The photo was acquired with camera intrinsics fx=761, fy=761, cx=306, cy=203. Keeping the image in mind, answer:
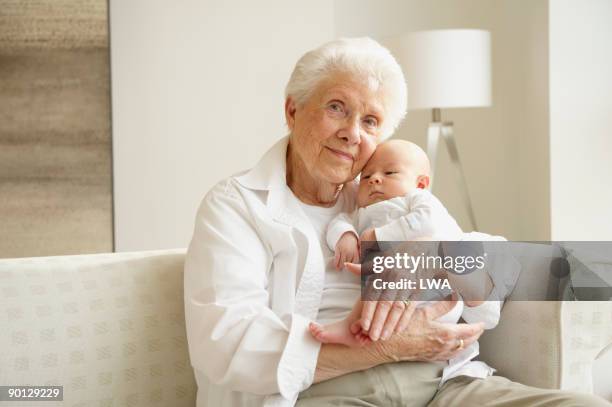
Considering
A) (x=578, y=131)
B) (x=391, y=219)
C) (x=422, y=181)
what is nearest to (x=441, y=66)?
(x=578, y=131)

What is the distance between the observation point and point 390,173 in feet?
5.78

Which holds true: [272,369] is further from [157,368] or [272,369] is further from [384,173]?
[384,173]

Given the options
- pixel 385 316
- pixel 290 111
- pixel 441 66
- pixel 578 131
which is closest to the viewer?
pixel 385 316

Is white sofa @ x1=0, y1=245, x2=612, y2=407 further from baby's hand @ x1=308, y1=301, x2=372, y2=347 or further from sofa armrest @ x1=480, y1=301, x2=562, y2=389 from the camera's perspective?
baby's hand @ x1=308, y1=301, x2=372, y2=347

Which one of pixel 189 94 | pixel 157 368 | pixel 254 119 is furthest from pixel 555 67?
pixel 157 368

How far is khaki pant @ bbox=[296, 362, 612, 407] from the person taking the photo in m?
1.51

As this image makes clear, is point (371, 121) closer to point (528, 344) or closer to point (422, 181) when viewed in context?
point (422, 181)

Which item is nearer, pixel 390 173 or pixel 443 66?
pixel 390 173

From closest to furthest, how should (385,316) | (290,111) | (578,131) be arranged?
(385,316) < (290,111) < (578,131)

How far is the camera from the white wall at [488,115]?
4.11 m

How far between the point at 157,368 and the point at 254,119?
83.6 inches

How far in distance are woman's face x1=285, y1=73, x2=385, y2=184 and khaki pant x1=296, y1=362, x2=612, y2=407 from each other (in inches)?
18.2

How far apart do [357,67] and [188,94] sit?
2025 millimetres

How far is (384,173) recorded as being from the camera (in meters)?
1.76
